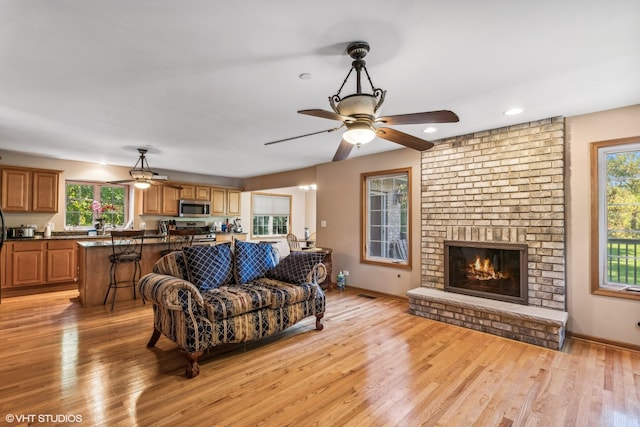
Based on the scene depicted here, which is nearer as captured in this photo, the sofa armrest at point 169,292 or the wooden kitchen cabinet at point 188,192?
the sofa armrest at point 169,292

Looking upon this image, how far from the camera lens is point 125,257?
4512 millimetres

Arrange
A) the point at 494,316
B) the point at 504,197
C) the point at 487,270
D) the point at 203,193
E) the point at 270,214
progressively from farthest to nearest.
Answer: the point at 270,214
the point at 203,193
the point at 487,270
the point at 504,197
the point at 494,316

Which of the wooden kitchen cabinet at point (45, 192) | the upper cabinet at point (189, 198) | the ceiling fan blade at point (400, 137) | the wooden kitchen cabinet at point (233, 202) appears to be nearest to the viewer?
the ceiling fan blade at point (400, 137)

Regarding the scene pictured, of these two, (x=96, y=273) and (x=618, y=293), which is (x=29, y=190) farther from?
(x=618, y=293)

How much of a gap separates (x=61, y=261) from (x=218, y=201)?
136 inches

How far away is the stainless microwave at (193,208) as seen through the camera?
739 centimetres

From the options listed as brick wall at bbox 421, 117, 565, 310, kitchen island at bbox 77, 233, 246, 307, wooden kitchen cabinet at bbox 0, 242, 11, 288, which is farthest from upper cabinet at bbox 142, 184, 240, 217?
brick wall at bbox 421, 117, 565, 310

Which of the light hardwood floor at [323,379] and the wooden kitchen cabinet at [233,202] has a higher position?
the wooden kitchen cabinet at [233,202]

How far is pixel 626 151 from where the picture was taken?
3.22 m

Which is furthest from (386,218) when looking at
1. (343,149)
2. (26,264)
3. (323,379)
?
(26,264)

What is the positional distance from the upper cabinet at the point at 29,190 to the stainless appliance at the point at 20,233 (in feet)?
1.06

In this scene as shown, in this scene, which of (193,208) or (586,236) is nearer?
(586,236)

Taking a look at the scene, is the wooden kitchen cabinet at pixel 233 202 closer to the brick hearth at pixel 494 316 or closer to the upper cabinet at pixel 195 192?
the upper cabinet at pixel 195 192

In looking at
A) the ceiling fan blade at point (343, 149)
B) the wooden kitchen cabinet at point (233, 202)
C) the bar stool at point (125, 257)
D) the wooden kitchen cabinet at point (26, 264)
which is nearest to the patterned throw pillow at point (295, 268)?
the ceiling fan blade at point (343, 149)
